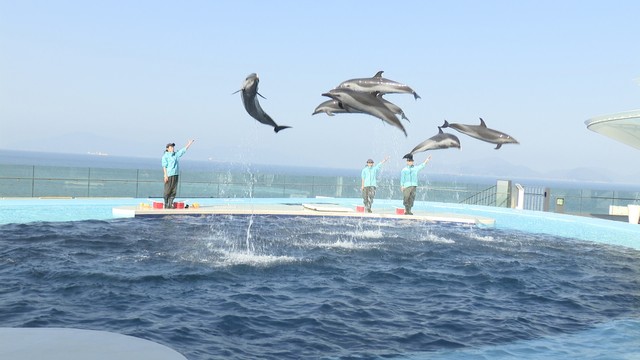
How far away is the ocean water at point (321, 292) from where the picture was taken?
247 inches

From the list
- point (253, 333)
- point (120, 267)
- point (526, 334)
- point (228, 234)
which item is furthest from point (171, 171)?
point (526, 334)

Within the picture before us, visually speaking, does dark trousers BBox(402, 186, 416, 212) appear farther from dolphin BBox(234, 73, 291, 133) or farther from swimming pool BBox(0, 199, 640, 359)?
dolphin BBox(234, 73, 291, 133)

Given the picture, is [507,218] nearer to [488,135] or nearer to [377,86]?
[488,135]

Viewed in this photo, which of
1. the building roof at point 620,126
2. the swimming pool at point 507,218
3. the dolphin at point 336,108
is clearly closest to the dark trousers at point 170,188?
the swimming pool at point 507,218

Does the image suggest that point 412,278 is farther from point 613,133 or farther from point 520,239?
point 613,133

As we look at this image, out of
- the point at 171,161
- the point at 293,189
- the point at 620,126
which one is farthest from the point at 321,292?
the point at 293,189

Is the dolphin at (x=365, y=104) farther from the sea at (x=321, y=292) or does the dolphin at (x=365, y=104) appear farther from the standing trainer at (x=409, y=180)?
the standing trainer at (x=409, y=180)

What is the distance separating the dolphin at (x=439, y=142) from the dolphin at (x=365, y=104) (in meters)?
3.57

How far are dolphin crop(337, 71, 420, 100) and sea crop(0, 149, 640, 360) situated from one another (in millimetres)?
2875

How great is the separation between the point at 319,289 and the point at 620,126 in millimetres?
9224

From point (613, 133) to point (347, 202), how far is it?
1039cm

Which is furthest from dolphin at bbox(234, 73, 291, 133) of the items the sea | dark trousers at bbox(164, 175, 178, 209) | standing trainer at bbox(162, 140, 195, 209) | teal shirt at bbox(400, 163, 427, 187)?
teal shirt at bbox(400, 163, 427, 187)

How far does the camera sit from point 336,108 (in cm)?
938

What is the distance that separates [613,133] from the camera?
15.4 m
